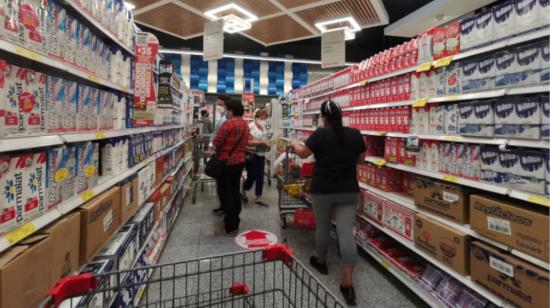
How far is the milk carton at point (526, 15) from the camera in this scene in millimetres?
1591

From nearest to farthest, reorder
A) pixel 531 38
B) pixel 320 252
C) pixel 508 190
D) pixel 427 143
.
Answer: pixel 531 38 → pixel 508 190 → pixel 427 143 → pixel 320 252

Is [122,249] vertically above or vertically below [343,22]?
below

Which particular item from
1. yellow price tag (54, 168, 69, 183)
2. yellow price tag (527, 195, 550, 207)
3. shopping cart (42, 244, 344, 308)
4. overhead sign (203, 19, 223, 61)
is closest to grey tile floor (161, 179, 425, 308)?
shopping cart (42, 244, 344, 308)

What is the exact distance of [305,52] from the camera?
981 cm

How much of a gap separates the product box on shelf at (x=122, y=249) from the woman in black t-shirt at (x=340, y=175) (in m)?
1.45

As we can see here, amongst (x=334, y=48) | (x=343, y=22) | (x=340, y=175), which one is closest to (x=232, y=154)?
(x=340, y=175)

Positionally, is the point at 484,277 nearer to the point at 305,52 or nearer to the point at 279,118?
the point at 279,118

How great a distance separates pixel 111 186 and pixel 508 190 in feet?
7.79

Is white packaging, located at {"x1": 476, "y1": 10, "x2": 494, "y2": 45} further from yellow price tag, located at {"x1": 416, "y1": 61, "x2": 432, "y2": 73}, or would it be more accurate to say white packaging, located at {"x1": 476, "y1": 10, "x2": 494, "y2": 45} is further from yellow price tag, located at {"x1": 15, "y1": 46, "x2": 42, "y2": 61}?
yellow price tag, located at {"x1": 15, "y1": 46, "x2": 42, "y2": 61}

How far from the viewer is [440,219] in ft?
7.22

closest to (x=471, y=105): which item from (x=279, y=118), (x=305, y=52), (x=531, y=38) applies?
(x=531, y=38)

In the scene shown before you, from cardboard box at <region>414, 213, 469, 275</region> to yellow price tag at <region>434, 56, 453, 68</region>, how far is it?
1.15 metres

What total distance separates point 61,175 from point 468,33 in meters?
2.55

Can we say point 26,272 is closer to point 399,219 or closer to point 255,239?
point 399,219
